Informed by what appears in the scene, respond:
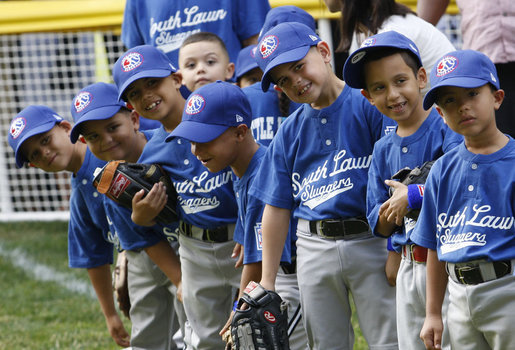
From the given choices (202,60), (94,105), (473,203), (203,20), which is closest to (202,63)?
(202,60)

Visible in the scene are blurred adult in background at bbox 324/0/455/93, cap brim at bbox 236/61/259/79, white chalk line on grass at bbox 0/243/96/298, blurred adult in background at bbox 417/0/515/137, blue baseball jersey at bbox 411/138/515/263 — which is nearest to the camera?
blue baseball jersey at bbox 411/138/515/263

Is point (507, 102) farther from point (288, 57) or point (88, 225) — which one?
point (88, 225)

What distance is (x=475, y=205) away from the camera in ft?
8.89

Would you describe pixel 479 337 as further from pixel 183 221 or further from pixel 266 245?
pixel 183 221

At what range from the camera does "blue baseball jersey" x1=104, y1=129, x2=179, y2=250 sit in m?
4.16

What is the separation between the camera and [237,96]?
3.64 metres

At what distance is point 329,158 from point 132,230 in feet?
4.25

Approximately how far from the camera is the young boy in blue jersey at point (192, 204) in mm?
3900

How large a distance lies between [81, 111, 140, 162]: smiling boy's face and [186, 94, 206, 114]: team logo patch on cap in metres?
0.64

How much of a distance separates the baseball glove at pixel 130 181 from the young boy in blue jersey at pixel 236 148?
30 centimetres

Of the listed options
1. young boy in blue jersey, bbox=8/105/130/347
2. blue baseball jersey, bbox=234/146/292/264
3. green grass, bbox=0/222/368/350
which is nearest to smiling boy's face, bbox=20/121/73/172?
young boy in blue jersey, bbox=8/105/130/347

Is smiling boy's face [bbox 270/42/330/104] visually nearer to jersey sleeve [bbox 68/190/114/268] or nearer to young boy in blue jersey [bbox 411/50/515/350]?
young boy in blue jersey [bbox 411/50/515/350]

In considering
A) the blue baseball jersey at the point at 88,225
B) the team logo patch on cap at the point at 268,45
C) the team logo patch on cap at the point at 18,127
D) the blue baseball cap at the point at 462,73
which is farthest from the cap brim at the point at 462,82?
the team logo patch on cap at the point at 18,127

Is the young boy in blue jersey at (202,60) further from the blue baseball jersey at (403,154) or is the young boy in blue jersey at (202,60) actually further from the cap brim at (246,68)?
the blue baseball jersey at (403,154)
